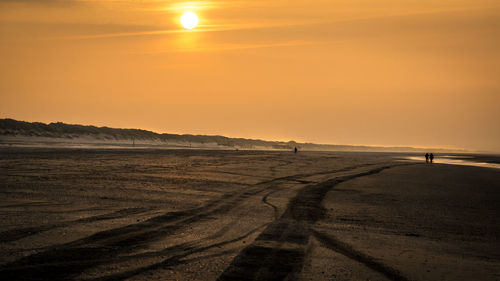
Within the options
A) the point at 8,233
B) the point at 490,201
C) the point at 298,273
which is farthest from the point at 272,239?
the point at 490,201

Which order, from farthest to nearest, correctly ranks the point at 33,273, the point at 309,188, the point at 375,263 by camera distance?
1. the point at 309,188
2. the point at 375,263
3. the point at 33,273

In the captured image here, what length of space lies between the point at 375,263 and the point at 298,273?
1.61 metres

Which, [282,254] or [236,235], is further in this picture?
[236,235]

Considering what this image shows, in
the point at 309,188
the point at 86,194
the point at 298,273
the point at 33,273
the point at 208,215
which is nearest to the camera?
the point at 33,273

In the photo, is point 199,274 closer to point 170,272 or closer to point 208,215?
point 170,272

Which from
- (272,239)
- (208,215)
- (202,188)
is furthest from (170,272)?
(202,188)

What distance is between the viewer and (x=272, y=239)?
28.1ft

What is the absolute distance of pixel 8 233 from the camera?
323 inches

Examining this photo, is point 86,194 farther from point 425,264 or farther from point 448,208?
point 448,208

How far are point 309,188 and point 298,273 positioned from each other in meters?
12.3

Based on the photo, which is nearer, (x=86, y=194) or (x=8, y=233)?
(x=8, y=233)

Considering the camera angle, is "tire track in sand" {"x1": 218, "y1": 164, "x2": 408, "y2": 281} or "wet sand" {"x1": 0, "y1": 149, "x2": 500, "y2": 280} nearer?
A: "tire track in sand" {"x1": 218, "y1": 164, "x2": 408, "y2": 281}

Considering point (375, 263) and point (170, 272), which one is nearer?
point (170, 272)

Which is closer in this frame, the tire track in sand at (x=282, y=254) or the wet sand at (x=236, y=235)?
the tire track in sand at (x=282, y=254)
